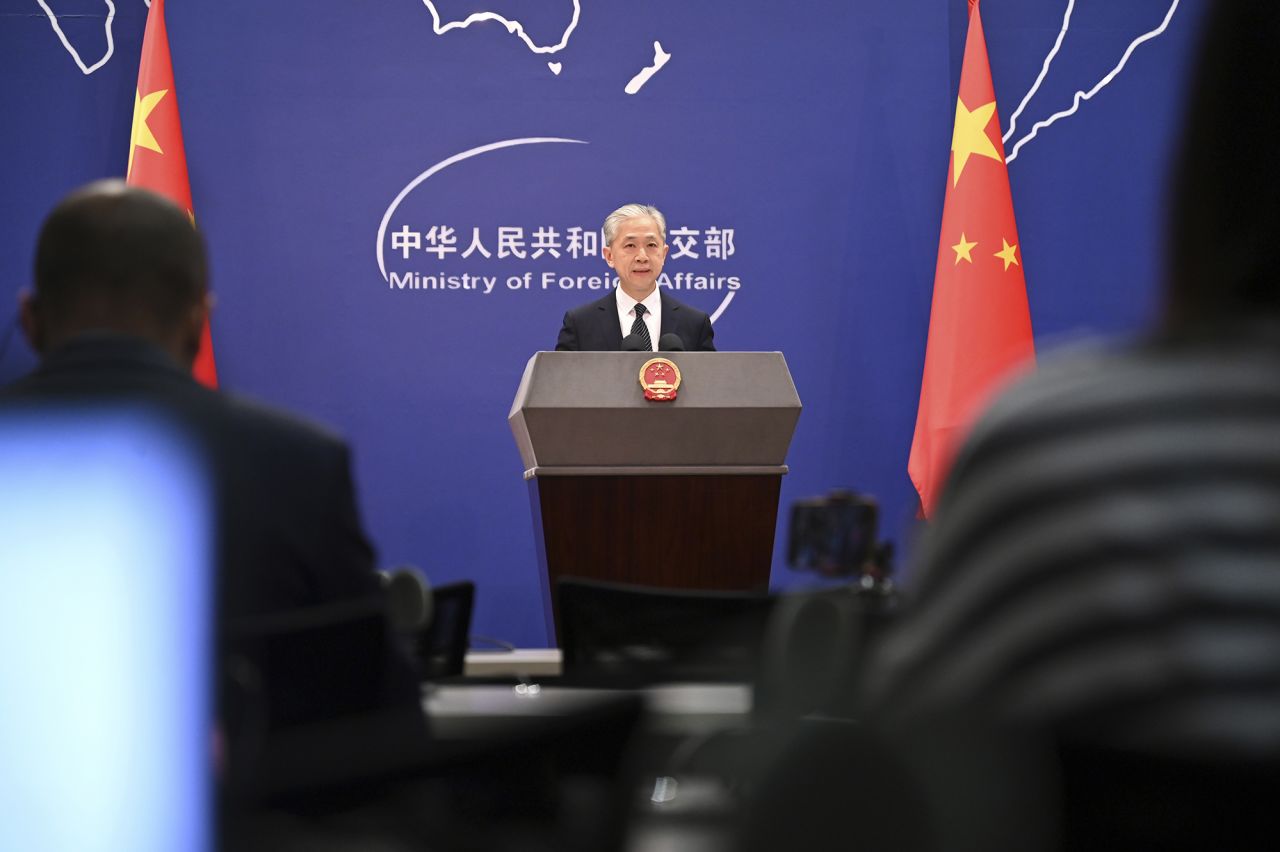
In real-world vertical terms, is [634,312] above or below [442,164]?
below

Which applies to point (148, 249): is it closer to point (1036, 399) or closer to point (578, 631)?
point (578, 631)

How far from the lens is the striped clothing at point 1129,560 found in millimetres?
568

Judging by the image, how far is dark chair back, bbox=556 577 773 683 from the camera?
1650mm

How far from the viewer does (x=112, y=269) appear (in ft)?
4.34

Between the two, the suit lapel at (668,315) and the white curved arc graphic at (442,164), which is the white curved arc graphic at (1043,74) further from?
the suit lapel at (668,315)

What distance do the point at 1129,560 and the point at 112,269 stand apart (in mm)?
1076

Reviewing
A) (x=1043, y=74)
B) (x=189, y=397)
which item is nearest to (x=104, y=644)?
(x=189, y=397)

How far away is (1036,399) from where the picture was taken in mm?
612

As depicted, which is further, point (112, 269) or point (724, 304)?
point (724, 304)

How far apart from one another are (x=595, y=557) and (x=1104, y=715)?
2620 mm

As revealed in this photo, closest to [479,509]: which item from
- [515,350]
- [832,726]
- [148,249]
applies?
[515,350]

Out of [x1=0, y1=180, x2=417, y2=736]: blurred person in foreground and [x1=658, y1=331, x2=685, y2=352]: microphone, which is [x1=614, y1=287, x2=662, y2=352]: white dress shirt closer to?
[x1=658, y1=331, x2=685, y2=352]: microphone

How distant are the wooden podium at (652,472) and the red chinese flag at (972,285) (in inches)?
85.2

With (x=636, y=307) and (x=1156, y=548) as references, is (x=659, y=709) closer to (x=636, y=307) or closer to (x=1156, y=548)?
(x=1156, y=548)
